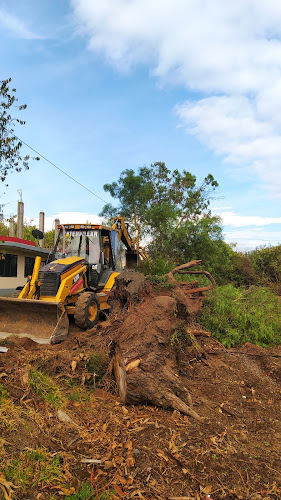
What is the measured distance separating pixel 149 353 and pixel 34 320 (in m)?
4.13

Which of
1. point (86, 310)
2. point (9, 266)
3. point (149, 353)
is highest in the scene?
point (9, 266)

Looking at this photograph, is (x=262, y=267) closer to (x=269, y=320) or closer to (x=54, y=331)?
(x=269, y=320)

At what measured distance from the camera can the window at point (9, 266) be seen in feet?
50.0

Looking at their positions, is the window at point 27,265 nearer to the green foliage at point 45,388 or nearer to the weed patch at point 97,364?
the weed patch at point 97,364

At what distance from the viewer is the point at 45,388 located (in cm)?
472

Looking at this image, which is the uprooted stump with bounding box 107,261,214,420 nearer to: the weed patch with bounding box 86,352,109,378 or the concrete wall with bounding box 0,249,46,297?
the weed patch with bounding box 86,352,109,378

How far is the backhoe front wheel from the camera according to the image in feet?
27.1

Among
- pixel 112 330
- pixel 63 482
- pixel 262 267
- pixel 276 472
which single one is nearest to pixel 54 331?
pixel 112 330

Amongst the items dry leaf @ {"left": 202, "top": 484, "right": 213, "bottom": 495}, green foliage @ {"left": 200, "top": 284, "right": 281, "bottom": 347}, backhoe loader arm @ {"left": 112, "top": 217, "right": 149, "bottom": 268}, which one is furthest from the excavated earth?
backhoe loader arm @ {"left": 112, "top": 217, "right": 149, "bottom": 268}

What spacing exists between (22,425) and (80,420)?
0.73m

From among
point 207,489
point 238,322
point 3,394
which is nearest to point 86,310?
point 238,322

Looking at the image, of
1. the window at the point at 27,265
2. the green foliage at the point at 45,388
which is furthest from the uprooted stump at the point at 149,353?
the window at the point at 27,265

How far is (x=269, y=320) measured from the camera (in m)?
8.35

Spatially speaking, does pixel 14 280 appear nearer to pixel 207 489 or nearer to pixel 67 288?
pixel 67 288
